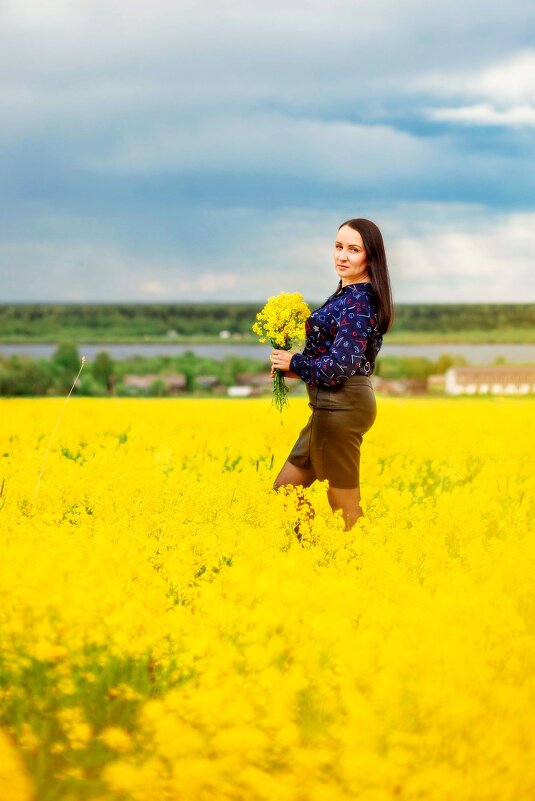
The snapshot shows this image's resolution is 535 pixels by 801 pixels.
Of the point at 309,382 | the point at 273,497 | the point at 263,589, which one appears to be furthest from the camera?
the point at 273,497

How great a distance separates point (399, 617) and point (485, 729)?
2.09ft

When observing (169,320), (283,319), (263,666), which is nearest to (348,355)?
(283,319)

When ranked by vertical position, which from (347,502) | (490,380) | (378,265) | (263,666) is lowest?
(490,380)

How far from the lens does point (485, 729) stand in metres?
2.92

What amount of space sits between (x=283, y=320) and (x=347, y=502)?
3.62ft

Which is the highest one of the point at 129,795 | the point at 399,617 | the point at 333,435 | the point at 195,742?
the point at 333,435

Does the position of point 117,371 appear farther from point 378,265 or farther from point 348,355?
point 348,355

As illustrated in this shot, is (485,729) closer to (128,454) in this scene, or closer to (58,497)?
(58,497)

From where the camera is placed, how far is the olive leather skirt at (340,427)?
5062 mm

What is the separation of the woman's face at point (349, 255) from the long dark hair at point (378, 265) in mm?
28

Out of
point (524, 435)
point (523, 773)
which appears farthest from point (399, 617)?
point (524, 435)

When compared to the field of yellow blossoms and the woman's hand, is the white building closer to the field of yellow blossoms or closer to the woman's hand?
the woman's hand

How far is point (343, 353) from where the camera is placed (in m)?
4.89

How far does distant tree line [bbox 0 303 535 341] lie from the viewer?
142ft
